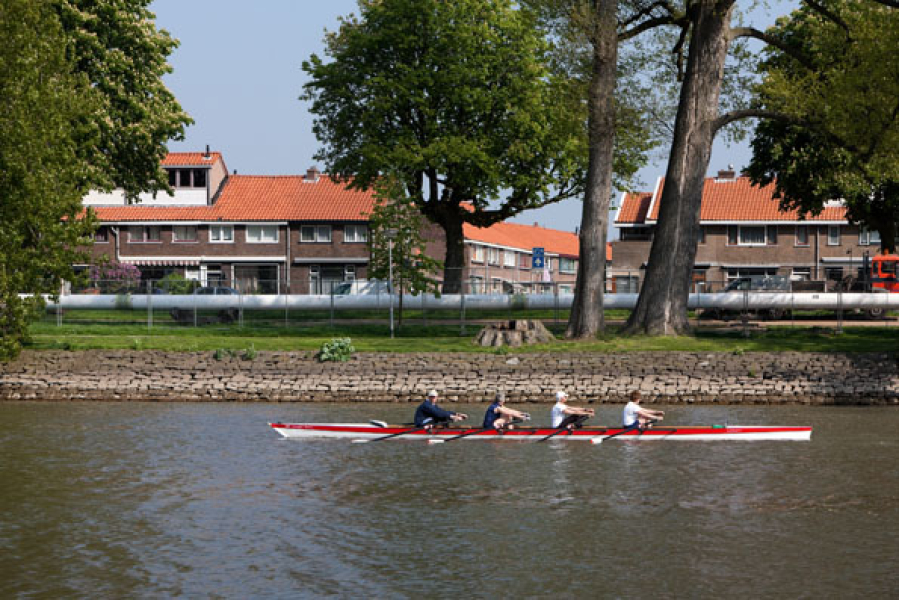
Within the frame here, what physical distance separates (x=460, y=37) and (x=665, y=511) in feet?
125

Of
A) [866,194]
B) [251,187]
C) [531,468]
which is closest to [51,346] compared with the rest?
[531,468]

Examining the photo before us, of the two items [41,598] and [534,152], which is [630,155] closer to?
[534,152]

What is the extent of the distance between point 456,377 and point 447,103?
70.0 ft

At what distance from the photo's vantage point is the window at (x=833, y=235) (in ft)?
263

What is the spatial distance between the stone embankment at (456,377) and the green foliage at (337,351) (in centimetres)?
28

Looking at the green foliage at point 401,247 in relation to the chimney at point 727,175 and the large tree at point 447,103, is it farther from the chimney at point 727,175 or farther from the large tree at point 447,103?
the chimney at point 727,175

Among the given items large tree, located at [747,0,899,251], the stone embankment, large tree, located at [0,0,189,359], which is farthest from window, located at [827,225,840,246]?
large tree, located at [0,0,189,359]

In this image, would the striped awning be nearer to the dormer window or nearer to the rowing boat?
the dormer window

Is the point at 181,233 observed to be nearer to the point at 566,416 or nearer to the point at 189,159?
the point at 189,159

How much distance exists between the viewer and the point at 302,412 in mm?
35000

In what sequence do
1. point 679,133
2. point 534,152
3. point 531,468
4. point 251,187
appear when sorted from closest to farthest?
point 531,468 → point 679,133 → point 534,152 → point 251,187

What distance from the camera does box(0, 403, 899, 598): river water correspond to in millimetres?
15359

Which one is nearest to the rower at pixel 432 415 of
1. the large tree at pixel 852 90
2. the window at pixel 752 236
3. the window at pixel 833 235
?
the large tree at pixel 852 90

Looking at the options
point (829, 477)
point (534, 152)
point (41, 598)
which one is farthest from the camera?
point (534, 152)
